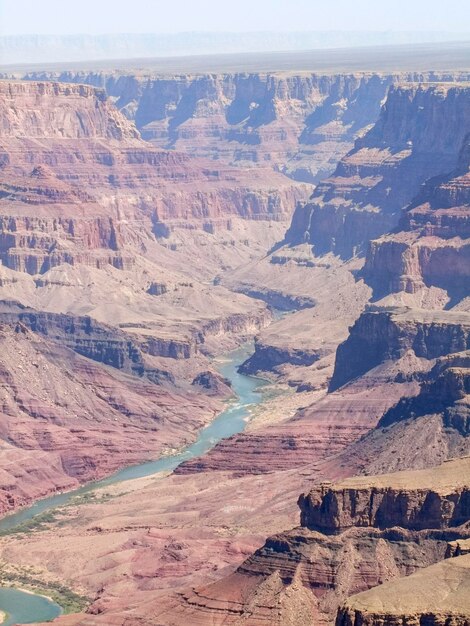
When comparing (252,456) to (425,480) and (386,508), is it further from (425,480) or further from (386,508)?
(386,508)

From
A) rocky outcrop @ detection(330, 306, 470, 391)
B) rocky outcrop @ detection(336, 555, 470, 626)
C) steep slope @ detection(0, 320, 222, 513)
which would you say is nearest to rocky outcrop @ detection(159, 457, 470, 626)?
rocky outcrop @ detection(336, 555, 470, 626)

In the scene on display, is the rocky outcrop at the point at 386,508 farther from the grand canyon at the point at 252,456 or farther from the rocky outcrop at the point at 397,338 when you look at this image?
the rocky outcrop at the point at 397,338

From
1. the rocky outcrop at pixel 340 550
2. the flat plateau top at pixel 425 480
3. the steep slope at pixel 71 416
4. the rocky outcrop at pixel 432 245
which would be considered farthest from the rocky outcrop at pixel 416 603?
the rocky outcrop at pixel 432 245

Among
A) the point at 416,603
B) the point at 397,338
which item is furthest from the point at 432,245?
the point at 416,603

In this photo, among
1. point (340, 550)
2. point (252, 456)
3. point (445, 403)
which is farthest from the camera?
point (252, 456)

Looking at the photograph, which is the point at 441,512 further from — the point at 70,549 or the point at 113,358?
the point at 113,358
